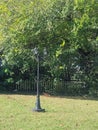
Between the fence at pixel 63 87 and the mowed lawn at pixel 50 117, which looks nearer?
the mowed lawn at pixel 50 117

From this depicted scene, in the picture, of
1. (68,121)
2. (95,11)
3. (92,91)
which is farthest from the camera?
(92,91)

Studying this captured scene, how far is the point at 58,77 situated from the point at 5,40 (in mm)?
3931

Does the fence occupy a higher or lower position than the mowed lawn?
higher

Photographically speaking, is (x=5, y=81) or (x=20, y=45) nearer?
(x=20, y=45)

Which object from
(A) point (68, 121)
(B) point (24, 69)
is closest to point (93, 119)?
(A) point (68, 121)

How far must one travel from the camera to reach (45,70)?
2450 cm

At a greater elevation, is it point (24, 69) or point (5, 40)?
point (5, 40)

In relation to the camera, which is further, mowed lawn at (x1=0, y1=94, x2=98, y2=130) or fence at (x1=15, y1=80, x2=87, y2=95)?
fence at (x1=15, y1=80, x2=87, y2=95)

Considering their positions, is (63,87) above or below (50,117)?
above

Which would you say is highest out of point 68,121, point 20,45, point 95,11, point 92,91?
point 95,11

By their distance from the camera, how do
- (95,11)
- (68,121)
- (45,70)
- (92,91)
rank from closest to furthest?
(68,121) < (95,11) < (92,91) < (45,70)

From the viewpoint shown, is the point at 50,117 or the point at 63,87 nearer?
the point at 50,117

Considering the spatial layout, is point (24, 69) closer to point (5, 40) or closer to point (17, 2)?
point (5, 40)

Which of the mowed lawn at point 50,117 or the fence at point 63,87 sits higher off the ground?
the fence at point 63,87
